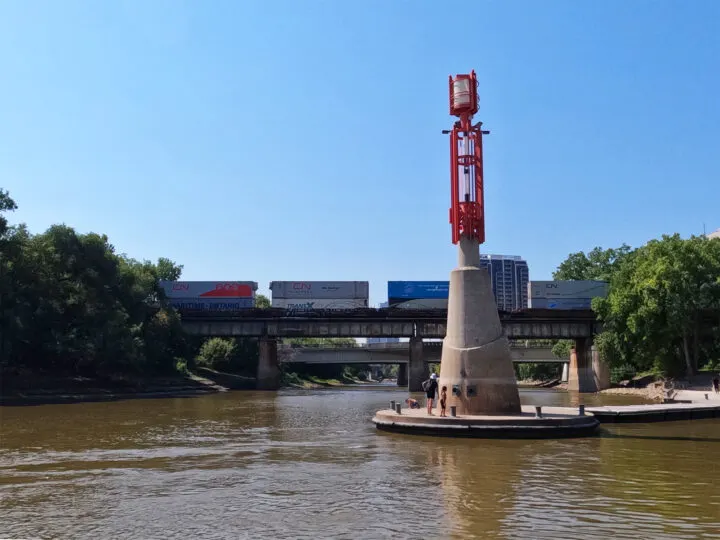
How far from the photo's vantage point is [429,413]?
27.8 metres

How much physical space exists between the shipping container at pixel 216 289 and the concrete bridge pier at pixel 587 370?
145 feet

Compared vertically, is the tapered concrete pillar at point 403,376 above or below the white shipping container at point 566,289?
below

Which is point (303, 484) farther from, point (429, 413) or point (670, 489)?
point (429, 413)

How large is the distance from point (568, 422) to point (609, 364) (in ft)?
171

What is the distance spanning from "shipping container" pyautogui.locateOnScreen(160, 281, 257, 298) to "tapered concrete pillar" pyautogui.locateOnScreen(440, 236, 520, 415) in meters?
71.3

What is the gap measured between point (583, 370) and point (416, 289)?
25.9 metres

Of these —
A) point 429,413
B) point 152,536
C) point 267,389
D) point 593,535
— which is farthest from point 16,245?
point 593,535

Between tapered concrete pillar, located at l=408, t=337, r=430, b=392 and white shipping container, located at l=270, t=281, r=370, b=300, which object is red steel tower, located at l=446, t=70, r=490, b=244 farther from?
white shipping container, located at l=270, t=281, r=370, b=300

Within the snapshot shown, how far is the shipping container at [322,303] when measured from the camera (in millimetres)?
98500

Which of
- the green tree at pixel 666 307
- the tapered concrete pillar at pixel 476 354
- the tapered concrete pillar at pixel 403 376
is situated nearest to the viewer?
the tapered concrete pillar at pixel 476 354

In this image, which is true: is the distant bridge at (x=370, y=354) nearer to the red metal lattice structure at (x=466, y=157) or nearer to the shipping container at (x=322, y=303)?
the shipping container at (x=322, y=303)

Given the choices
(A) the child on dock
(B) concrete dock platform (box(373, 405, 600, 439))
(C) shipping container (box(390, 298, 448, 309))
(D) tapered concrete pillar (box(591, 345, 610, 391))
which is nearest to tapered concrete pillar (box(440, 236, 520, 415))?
(A) the child on dock

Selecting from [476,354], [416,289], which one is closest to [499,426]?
[476,354]

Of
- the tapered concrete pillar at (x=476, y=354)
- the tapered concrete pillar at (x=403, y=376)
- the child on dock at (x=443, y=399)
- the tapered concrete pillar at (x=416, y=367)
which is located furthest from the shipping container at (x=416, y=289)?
the child on dock at (x=443, y=399)
